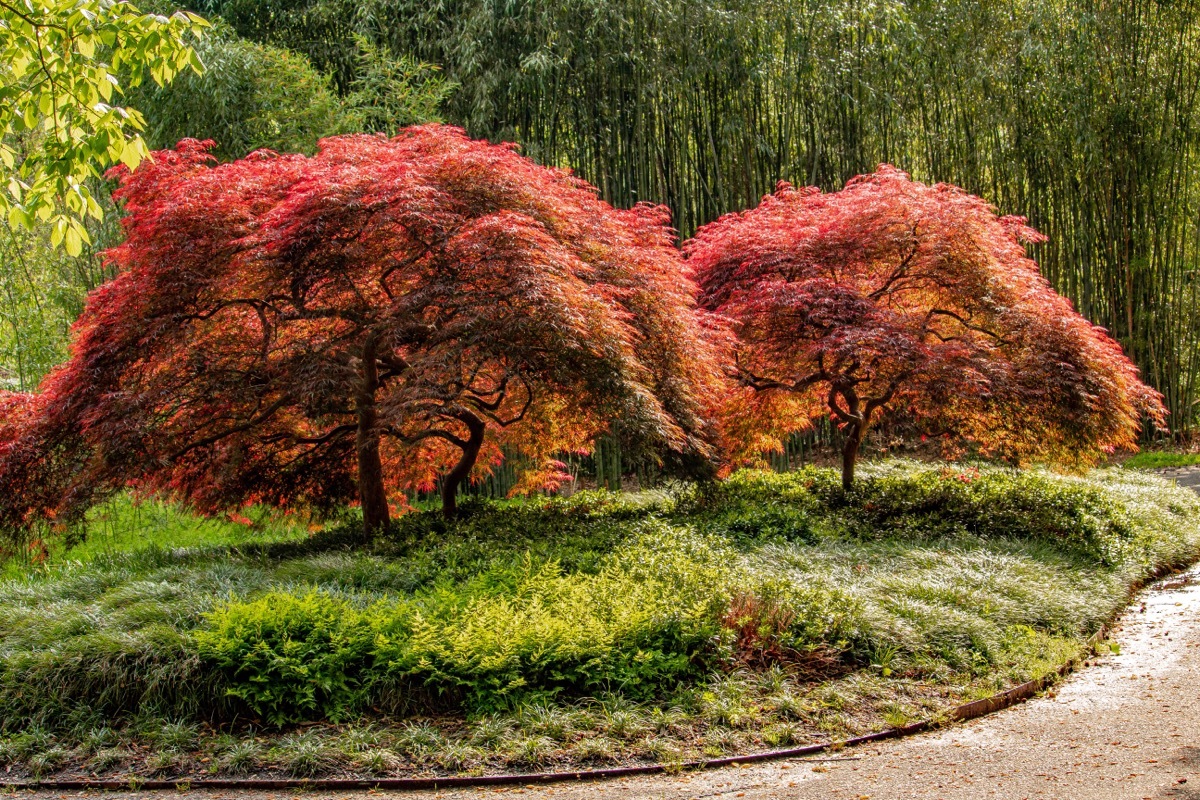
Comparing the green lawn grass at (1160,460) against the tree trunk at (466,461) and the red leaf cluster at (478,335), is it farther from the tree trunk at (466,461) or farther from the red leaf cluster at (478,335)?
the tree trunk at (466,461)

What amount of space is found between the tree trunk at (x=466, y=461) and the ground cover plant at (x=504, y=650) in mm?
1093

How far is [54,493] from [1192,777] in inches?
227

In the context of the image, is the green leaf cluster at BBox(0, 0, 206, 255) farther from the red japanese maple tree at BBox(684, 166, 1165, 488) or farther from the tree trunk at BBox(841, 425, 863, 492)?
the tree trunk at BBox(841, 425, 863, 492)

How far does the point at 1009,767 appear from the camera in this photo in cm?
333

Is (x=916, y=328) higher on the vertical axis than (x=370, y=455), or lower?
higher

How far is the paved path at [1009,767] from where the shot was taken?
3139 mm

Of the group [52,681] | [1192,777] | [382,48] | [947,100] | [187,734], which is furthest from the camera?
[947,100]

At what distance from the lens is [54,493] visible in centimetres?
594

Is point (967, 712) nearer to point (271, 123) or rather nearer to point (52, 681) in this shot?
point (52, 681)

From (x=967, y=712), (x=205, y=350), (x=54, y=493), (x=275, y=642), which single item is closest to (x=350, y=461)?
(x=205, y=350)

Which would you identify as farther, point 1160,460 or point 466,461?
point 1160,460

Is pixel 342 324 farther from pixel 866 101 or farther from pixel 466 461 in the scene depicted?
pixel 866 101

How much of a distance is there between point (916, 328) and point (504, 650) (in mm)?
4452

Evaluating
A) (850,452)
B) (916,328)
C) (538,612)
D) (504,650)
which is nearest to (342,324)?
(538,612)
